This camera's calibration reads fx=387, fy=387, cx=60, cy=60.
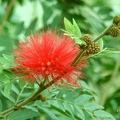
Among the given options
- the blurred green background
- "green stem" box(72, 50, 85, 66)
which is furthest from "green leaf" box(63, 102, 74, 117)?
the blurred green background

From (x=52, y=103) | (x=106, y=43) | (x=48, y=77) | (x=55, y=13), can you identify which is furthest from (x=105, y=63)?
(x=48, y=77)

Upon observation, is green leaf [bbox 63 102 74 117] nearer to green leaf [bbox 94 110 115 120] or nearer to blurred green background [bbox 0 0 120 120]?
green leaf [bbox 94 110 115 120]

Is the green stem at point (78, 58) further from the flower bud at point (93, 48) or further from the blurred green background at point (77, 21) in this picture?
the blurred green background at point (77, 21)

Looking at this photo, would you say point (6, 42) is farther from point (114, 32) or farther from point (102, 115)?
point (114, 32)

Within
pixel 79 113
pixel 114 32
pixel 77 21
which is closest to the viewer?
pixel 114 32

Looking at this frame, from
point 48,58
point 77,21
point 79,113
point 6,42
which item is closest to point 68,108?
point 79,113

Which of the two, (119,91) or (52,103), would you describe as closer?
(52,103)

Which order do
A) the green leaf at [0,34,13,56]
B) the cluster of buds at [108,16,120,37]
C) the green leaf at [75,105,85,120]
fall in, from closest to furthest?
the cluster of buds at [108,16,120,37] → the green leaf at [75,105,85,120] → the green leaf at [0,34,13,56]

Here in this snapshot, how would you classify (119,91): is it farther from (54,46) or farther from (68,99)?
(54,46)
